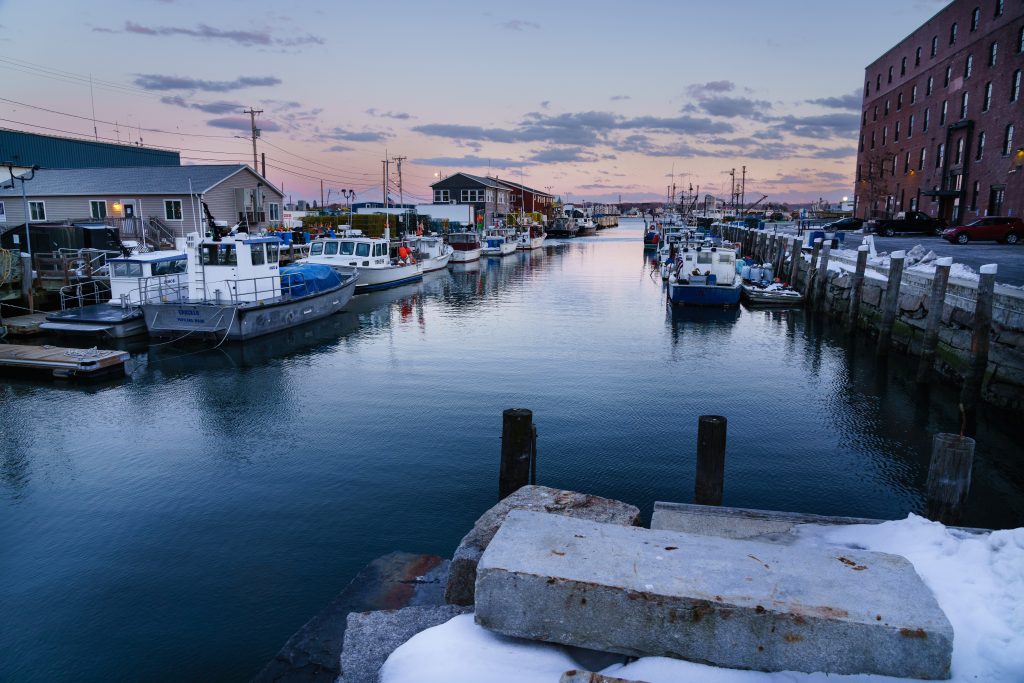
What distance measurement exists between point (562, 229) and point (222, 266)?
289 ft

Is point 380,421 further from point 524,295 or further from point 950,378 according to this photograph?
point 524,295

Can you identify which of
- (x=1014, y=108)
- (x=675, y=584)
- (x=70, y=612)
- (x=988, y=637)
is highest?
(x=1014, y=108)

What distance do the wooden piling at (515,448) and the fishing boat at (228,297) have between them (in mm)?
15760

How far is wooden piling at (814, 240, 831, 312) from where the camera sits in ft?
92.6

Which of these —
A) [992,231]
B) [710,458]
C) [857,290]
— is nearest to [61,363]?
[710,458]

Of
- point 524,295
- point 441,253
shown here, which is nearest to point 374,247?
point 524,295

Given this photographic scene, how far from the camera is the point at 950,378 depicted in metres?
16.3

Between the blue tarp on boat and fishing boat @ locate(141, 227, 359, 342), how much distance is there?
546mm

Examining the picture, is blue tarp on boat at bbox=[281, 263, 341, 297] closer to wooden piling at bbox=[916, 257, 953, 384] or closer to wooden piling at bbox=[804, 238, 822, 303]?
wooden piling at bbox=[916, 257, 953, 384]

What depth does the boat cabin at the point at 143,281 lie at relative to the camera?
22875 millimetres

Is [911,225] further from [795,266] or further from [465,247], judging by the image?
[465,247]

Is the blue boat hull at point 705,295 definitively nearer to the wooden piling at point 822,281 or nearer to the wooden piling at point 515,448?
the wooden piling at point 822,281

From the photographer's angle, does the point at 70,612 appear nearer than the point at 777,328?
Yes

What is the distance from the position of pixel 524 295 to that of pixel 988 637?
1289 inches
